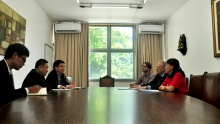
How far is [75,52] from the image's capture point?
5.72m

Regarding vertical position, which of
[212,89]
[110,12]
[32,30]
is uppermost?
[110,12]

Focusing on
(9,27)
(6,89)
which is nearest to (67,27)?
(9,27)

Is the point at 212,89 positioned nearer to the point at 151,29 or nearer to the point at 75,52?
the point at 151,29

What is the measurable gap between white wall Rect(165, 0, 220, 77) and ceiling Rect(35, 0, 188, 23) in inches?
12.0

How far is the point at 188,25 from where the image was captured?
4262mm

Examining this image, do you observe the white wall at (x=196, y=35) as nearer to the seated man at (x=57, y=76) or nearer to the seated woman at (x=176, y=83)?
the seated woman at (x=176, y=83)

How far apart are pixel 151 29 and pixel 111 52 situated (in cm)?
135

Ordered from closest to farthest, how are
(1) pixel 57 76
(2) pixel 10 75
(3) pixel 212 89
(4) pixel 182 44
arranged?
1. (2) pixel 10 75
2. (3) pixel 212 89
3. (1) pixel 57 76
4. (4) pixel 182 44

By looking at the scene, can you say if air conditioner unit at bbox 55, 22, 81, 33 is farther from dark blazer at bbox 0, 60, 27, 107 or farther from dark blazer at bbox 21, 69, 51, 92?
dark blazer at bbox 0, 60, 27, 107

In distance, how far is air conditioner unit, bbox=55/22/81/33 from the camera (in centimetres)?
563

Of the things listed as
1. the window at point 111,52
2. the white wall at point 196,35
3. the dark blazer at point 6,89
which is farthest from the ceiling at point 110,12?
the dark blazer at point 6,89

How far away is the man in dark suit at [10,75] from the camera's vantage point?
172 cm

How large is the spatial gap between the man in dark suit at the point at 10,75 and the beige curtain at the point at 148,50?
4.14 meters

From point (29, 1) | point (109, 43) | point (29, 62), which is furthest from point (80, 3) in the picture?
point (109, 43)
